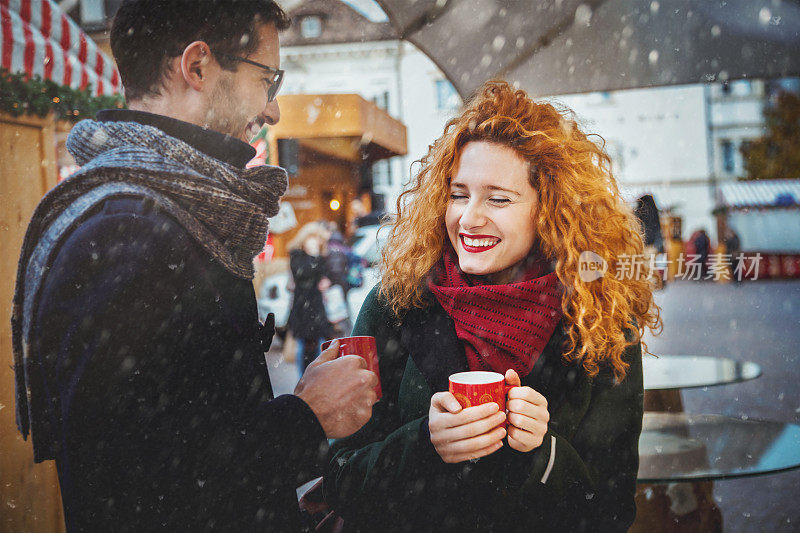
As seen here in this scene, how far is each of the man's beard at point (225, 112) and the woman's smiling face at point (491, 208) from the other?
620 millimetres

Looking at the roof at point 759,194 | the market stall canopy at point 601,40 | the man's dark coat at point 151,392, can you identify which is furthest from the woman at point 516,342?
the roof at point 759,194

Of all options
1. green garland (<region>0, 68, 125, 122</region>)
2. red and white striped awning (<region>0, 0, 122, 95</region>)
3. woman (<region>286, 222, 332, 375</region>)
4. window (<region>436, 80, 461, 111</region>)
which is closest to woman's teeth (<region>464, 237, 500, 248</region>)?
red and white striped awning (<region>0, 0, 122, 95</region>)

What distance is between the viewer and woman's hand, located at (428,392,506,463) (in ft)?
4.11

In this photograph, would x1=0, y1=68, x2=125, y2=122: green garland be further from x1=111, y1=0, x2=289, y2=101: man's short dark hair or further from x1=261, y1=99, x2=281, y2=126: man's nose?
x1=261, y1=99, x2=281, y2=126: man's nose

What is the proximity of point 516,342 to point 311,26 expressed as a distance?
2.36 metres

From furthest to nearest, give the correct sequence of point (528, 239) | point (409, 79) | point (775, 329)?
point (409, 79) → point (775, 329) → point (528, 239)

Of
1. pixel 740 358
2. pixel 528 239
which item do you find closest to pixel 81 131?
pixel 528 239

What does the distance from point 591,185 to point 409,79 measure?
1080 cm

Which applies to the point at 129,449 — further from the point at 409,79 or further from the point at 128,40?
the point at 409,79

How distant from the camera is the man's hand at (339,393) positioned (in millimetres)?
1272

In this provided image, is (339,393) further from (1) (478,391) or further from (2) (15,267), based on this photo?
(2) (15,267)

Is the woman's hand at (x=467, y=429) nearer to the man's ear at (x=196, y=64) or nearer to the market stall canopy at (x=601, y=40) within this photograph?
the man's ear at (x=196, y=64)

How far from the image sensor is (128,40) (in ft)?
4.24

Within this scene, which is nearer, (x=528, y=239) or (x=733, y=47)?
(x=528, y=239)
